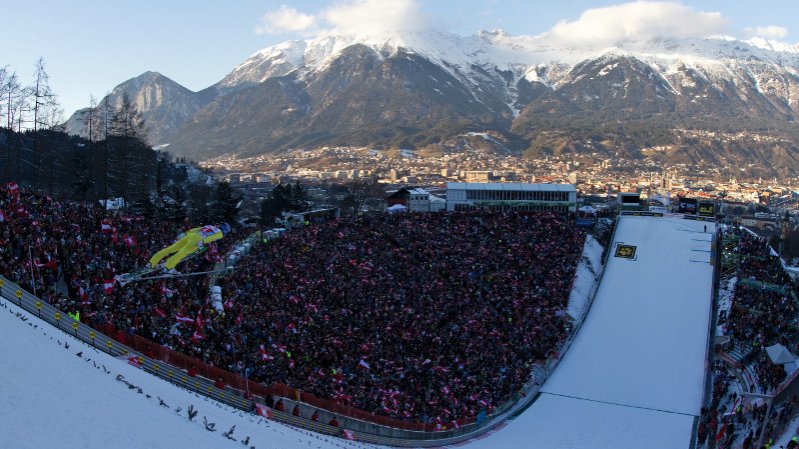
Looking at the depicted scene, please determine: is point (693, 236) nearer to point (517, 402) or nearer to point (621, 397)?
point (621, 397)

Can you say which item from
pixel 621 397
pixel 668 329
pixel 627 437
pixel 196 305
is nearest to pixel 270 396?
pixel 196 305

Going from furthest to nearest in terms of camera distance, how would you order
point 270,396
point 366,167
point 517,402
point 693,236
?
1. point 366,167
2. point 693,236
3. point 517,402
4. point 270,396

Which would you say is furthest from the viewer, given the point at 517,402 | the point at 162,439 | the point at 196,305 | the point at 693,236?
the point at 693,236

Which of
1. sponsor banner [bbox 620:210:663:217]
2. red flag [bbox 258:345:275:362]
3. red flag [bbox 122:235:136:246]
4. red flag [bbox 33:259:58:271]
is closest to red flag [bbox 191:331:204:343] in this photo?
red flag [bbox 258:345:275:362]

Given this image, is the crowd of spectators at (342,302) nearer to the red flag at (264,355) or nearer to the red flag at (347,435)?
the red flag at (264,355)

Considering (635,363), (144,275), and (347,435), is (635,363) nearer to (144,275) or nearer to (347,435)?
(347,435)

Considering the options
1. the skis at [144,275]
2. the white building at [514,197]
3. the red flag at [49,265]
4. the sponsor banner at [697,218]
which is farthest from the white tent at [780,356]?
the sponsor banner at [697,218]

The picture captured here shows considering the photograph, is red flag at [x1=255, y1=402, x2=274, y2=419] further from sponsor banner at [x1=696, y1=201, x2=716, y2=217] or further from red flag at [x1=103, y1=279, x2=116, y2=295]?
sponsor banner at [x1=696, y1=201, x2=716, y2=217]
